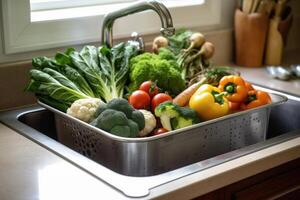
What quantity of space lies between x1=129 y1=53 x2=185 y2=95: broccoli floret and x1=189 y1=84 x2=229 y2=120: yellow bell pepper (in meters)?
0.12

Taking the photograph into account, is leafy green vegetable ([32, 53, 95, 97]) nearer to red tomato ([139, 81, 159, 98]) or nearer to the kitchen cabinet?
red tomato ([139, 81, 159, 98])

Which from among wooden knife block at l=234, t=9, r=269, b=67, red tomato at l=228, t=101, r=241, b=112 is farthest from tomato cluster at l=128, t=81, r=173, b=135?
wooden knife block at l=234, t=9, r=269, b=67

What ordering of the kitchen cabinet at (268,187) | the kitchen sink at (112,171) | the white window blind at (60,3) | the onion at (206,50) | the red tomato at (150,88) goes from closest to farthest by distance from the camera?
1. the kitchen sink at (112,171)
2. the kitchen cabinet at (268,187)
3. the red tomato at (150,88)
4. the white window blind at (60,3)
5. the onion at (206,50)

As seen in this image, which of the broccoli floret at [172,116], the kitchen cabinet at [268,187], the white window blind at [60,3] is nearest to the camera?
the kitchen cabinet at [268,187]

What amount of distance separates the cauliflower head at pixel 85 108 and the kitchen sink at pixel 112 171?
0.29 feet

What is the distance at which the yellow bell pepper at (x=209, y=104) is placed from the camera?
1.46 meters

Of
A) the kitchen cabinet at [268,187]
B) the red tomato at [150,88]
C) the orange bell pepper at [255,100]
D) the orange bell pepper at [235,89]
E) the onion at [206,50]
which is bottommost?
the kitchen cabinet at [268,187]

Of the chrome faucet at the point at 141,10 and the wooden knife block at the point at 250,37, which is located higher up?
the chrome faucet at the point at 141,10

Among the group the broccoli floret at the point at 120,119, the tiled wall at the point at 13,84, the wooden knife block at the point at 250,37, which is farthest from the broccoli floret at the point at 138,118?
the wooden knife block at the point at 250,37

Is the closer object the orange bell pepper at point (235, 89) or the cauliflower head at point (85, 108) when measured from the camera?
the cauliflower head at point (85, 108)

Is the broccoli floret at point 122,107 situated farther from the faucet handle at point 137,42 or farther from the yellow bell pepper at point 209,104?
the faucet handle at point 137,42

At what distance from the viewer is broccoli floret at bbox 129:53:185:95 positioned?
1.58 meters

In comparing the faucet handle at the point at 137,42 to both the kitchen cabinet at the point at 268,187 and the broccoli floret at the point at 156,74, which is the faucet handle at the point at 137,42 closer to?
the broccoli floret at the point at 156,74

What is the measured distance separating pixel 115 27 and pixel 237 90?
50cm
